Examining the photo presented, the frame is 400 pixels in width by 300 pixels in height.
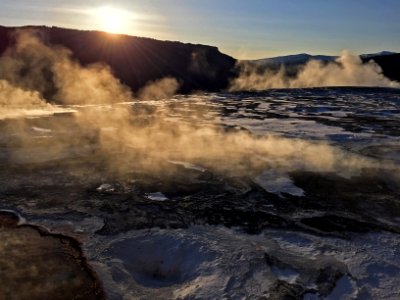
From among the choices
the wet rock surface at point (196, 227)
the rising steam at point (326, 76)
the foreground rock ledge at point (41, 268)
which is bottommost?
the foreground rock ledge at point (41, 268)

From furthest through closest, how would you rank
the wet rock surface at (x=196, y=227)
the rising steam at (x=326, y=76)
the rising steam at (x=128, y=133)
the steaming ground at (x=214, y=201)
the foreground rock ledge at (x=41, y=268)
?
the rising steam at (x=326, y=76) → the rising steam at (x=128, y=133) → the steaming ground at (x=214, y=201) → the wet rock surface at (x=196, y=227) → the foreground rock ledge at (x=41, y=268)

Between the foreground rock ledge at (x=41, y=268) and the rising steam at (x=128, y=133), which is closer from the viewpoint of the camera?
the foreground rock ledge at (x=41, y=268)

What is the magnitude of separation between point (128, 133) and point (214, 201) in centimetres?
680

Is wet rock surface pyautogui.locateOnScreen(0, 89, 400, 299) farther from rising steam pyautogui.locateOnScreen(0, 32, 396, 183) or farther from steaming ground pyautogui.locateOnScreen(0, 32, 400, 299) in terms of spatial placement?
rising steam pyautogui.locateOnScreen(0, 32, 396, 183)

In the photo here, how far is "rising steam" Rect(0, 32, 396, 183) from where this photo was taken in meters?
10.1

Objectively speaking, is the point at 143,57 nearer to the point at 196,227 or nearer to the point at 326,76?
the point at 326,76

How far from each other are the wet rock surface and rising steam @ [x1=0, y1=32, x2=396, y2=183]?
0.30 meters

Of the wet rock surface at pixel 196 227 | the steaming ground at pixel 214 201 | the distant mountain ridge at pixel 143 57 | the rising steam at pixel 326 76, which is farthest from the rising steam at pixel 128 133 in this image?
the rising steam at pixel 326 76

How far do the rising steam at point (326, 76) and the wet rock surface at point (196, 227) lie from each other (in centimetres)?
3792

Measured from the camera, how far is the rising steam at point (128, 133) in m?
10.1

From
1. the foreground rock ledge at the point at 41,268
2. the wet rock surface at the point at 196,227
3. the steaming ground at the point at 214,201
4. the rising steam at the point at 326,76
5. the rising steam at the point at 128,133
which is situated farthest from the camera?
the rising steam at the point at 326,76

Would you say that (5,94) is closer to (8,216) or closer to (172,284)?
(8,216)

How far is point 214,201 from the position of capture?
7562 mm

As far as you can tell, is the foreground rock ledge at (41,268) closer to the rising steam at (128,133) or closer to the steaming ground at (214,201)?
the steaming ground at (214,201)
